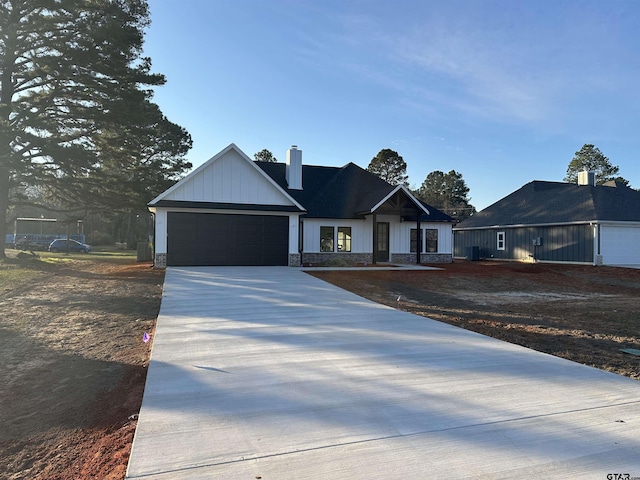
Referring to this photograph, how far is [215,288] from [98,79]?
50.5 feet

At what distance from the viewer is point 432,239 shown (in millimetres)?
23922

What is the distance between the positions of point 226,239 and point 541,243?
19310 millimetres

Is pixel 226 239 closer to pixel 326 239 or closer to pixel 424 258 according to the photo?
pixel 326 239

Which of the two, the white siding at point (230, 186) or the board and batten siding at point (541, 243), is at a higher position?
the white siding at point (230, 186)

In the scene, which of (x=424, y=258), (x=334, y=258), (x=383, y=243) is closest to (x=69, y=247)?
(x=334, y=258)

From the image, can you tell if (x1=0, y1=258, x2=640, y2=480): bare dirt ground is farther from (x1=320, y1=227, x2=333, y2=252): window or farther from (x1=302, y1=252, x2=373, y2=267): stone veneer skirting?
(x1=320, y1=227, x2=333, y2=252): window

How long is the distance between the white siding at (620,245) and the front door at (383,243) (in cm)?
1175

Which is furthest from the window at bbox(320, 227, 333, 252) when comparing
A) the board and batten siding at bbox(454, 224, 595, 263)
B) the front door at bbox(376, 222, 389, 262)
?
the board and batten siding at bbox(454, 224, 595, 263)

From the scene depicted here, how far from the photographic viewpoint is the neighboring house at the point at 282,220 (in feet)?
57.0

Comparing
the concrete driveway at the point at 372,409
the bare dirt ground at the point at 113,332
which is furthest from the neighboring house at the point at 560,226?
the concrete driveway at the point at 372,409

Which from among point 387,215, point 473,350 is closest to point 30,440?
point 473,350

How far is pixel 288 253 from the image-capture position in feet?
61.8

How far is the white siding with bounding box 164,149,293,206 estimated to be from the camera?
17.5 m

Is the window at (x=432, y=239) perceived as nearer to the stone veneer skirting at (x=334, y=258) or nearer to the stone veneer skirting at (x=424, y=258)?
the stone veneer skirting at (x=424, y=258)
